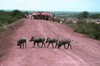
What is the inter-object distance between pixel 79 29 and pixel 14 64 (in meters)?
25.7

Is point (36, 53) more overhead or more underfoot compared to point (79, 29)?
more overhead

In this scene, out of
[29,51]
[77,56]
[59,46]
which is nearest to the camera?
[77,56]

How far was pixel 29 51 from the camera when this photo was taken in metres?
18.9

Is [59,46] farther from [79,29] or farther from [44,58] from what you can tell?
[79,29]

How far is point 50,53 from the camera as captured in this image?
1811cm

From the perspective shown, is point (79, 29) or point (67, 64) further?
point (79, 29)

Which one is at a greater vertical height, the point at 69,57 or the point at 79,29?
the point at 69,57

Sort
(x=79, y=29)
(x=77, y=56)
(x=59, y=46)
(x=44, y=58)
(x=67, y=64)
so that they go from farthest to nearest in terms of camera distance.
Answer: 1. (x=79, y=29)
2. (x=59, y=46)
3. (x=77, y=56)
4. (x=44, y=58)
5. (x=67, y=64)

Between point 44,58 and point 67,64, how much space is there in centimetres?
196

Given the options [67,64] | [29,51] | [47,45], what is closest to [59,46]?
[47,45]

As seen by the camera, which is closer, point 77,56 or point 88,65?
point 88,65

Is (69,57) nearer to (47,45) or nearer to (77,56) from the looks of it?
(77,56)

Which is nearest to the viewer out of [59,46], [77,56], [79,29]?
[77,56]

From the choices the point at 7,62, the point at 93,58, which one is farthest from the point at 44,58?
the point at 93,58
